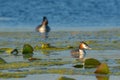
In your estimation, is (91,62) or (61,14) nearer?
(91,62)

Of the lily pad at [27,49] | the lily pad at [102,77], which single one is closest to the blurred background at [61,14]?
the lily pad at [27,49]

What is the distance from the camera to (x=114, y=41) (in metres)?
25.0

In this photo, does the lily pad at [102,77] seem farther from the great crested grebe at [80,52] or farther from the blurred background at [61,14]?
the blurred background at [61,14]

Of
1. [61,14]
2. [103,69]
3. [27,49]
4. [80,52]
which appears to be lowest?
[103,69]

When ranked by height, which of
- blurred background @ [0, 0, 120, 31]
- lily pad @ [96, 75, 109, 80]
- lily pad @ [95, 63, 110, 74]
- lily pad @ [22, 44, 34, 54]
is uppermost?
blurred background @ [0, 0, 120, 31]

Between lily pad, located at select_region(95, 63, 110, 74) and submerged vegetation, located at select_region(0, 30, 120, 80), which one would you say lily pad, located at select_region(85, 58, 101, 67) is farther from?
lily pad, located at select_region(95, 63, 110, 74)

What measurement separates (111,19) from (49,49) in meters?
15.4

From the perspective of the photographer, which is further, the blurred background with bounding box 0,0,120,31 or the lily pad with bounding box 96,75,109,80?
the blurred background with bounding box 0,0,120,31

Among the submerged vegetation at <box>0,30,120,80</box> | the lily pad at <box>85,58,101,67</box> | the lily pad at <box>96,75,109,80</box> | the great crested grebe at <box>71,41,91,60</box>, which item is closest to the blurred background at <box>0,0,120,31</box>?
the submerged vegetation at <box>0,30,120,80</box>

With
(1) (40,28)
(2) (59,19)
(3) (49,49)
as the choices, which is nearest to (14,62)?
(3) (49,49)

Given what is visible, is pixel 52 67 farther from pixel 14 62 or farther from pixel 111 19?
pixel 111 19

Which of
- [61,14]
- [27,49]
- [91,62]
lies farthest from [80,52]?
[61,14]

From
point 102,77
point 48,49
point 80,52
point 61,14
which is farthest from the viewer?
point 61,14

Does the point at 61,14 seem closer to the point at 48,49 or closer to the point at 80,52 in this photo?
the point at 48,49
